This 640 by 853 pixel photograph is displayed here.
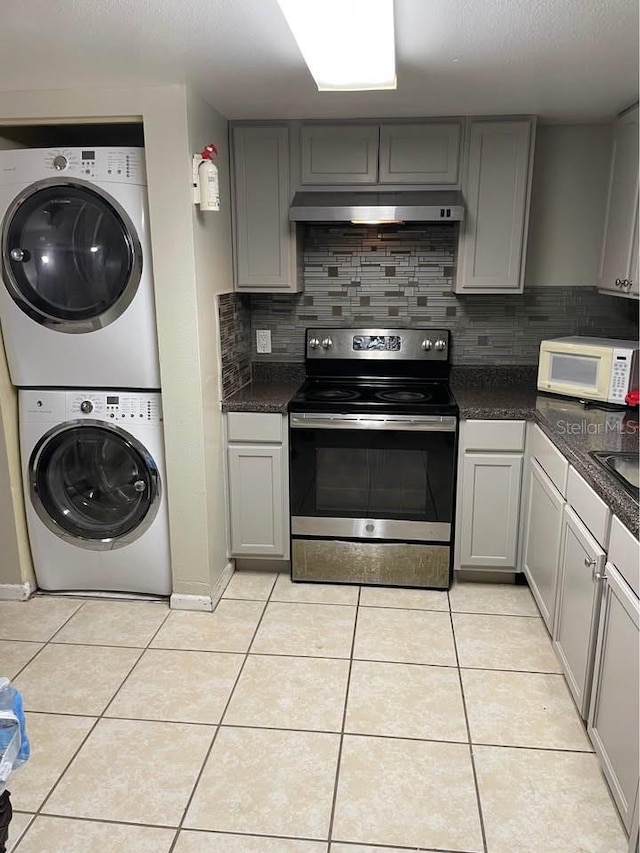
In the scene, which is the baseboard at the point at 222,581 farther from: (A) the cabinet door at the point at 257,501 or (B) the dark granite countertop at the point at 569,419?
(B) the dark granite countertop at the point at 569,419

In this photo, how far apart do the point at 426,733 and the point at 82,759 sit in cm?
109

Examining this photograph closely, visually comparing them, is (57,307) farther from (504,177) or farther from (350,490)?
(504,177)

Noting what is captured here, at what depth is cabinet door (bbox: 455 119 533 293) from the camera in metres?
2.98

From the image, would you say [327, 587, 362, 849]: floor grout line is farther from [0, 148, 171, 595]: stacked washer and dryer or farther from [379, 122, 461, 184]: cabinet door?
[379, 122, 461, 184]: cabinet door

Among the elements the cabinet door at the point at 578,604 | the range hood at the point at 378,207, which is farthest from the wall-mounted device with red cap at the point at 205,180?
the cabinet door at the point at 578,604

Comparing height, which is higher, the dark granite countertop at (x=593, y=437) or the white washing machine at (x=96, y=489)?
the dark granite countertop at (x=593, y=437)

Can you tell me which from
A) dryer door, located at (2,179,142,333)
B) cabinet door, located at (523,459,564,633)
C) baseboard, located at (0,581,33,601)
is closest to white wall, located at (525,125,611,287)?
cabinet door, located at (523,459,564,633)

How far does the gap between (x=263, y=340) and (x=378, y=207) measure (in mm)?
988

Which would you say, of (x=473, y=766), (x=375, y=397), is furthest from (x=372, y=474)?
(x=473, y=766)

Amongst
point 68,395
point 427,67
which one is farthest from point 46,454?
point 427,67

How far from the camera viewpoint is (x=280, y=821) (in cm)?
183

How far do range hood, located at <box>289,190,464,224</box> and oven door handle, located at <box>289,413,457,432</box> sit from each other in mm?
866

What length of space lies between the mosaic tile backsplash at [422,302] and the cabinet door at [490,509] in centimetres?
72

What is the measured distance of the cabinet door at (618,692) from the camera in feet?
5.42
